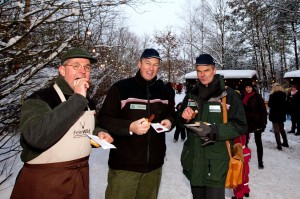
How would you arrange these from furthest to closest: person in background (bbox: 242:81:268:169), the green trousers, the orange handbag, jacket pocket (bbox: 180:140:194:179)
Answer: person in background (bbox: 242:81:268:169)
jacket pocket (bbox: 180:140:194:179)
the orange handbag
the green trousers

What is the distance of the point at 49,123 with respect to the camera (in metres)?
1.75

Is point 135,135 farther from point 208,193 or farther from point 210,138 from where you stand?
point 208,193

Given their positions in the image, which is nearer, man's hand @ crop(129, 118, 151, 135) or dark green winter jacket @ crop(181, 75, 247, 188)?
man's hand @ crop(129, 118, 151, 135)

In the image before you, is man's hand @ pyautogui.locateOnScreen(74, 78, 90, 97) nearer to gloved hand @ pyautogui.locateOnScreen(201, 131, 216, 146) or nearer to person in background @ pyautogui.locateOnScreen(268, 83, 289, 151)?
gloved hand @ pyautogui.locateOnScreen(201, 131, 216, 146)

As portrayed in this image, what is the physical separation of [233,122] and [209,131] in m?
0.40

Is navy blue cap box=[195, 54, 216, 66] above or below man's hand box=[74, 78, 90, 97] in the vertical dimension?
above

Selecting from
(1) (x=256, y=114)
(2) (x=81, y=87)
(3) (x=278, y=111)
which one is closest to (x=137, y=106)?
(2) (x=81, y=87)

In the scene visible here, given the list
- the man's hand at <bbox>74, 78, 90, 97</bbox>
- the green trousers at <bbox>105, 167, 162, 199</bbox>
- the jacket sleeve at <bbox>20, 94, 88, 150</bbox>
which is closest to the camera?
the jacket sleeve at <bbox>20, 94, 88, 150</bbox>

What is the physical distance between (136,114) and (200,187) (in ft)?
3.92

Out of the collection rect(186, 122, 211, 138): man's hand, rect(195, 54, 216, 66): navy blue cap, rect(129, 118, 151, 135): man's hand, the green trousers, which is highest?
rect(195, 54, 216, 66): navy blue cap

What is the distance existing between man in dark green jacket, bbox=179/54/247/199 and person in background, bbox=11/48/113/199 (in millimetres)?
1260

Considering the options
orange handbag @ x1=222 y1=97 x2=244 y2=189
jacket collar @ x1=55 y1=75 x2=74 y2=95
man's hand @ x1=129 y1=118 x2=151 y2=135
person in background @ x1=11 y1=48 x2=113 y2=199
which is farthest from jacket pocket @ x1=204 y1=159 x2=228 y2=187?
jacket collar @ x1=55 y1=75 x2=74 y2=95

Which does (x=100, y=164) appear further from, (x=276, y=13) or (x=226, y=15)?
(x=276, y=13)

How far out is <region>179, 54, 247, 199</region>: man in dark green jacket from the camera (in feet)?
9.61
